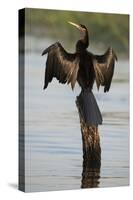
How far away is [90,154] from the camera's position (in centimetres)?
762

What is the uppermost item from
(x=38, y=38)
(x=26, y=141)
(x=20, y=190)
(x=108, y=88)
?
(x=38, y=38)

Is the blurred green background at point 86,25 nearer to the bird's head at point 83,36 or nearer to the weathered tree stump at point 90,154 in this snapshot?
the bird's head at point 83,36

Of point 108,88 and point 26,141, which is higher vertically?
point 108,88

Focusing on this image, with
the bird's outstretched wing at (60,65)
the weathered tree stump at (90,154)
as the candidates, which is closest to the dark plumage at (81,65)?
the bird's outstretched wing at (60,65)

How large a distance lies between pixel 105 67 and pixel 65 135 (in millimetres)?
872

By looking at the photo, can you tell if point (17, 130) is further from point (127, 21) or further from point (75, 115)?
point (127, 21)

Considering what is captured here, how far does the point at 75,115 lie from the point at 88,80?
39 cm

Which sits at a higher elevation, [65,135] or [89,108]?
[89,108]

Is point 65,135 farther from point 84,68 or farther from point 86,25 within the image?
point 86,25

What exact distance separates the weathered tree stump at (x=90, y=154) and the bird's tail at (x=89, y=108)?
28 millimetres

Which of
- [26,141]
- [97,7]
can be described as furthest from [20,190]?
[97,7]

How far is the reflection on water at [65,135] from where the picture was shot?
7238 millimetres

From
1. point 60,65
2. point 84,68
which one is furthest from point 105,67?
point 60,65

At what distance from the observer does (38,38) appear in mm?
7273
